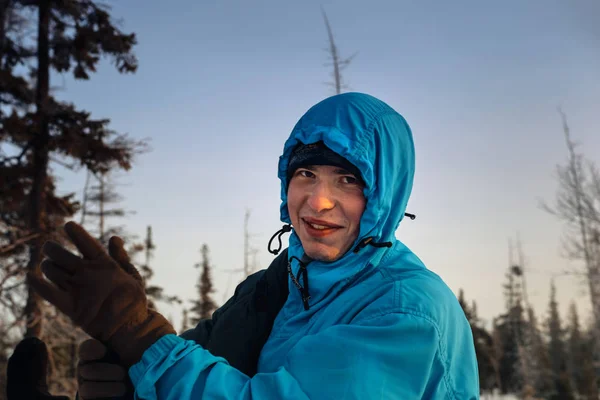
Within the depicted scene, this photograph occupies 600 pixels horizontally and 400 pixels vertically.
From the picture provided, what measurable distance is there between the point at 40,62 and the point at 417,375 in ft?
41.2

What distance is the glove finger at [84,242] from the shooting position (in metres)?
1.54

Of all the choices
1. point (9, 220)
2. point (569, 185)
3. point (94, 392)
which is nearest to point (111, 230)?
point (9, 220)

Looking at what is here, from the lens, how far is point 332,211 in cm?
205

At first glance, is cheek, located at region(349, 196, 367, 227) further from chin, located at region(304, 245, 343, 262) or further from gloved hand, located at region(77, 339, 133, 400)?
gloved hand, located at region(77, 339, 133, 400)

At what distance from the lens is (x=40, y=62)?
11.9 metres

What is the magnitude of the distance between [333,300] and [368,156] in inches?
21.3

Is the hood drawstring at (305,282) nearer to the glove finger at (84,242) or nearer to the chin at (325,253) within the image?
the chin at (325,253)

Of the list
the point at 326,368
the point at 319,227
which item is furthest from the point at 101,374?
the point at 319,227

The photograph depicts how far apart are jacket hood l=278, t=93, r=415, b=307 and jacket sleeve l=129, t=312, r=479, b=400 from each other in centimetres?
38

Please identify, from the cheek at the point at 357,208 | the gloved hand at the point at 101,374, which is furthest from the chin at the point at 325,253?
the gloved hand at the point at 101,374

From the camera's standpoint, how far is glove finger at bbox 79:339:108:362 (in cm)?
158

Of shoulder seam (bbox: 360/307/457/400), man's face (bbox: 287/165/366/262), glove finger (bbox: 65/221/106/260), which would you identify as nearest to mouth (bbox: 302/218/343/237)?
man's face (bbox: 287/165/366/262)

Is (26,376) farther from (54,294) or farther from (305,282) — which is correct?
(305,282)

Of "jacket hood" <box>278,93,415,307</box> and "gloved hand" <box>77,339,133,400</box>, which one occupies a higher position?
"jacket hood" <box>278,93,415,307</box>
